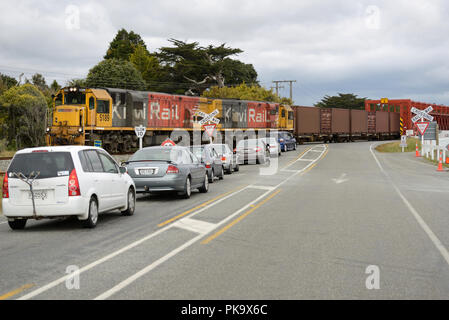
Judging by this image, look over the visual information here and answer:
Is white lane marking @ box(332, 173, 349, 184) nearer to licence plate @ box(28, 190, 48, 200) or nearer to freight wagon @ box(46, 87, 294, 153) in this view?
freight wagon @ box(46, 87, 294, 153)

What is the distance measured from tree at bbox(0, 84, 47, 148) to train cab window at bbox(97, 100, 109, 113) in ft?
57.6

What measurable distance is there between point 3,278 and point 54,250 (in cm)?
195

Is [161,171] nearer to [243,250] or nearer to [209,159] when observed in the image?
[209,159]

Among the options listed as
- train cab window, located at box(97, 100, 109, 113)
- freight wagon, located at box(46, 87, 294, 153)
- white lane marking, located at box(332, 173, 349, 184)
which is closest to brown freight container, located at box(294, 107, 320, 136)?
freight wagon, located at box(46, 87, 294, 153)

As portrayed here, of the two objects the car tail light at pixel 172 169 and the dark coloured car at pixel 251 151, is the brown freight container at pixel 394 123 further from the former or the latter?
the car tail light at pixel 172 169

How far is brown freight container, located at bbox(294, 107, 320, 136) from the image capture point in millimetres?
55344

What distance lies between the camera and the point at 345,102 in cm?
12850

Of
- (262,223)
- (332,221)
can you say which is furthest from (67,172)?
(332,221)

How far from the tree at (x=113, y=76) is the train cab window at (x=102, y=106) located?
40654mm

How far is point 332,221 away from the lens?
11.9 metres

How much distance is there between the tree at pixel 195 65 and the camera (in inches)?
2881

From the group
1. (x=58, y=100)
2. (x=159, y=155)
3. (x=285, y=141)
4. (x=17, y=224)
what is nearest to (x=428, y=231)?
(x=17, y=224)

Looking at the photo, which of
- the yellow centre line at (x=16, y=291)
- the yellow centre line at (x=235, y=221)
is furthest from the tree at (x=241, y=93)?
the yellow centre line at (x=16, y=291)

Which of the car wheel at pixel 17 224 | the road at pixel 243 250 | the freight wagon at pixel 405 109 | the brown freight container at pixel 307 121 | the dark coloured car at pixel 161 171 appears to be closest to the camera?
the road at pixel 243 250
